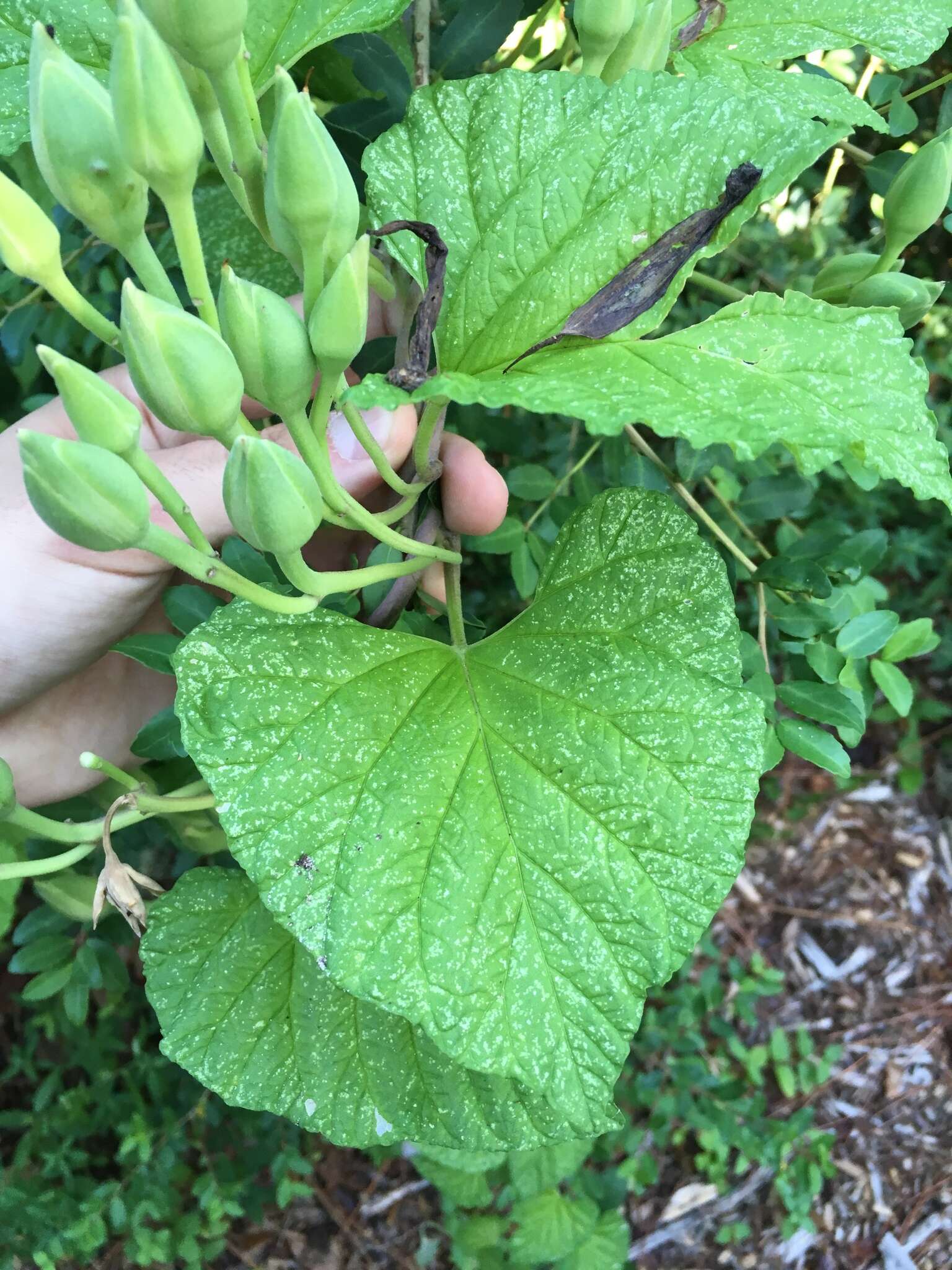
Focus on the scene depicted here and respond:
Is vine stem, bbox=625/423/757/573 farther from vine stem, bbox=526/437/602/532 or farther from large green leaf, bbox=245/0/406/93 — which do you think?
large green leaf, bbox=245/0/406/93

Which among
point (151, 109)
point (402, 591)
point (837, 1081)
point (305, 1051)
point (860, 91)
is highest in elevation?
point (151, 109)

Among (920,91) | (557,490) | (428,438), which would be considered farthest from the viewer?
(557,490)

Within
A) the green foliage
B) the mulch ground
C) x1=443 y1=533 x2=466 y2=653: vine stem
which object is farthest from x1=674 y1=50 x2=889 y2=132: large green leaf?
the mulch ground

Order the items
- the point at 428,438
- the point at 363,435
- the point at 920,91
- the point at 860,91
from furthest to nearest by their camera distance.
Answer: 1. the point at 860,91
2. the point at 920,91
3. the point at 428,438
4. the point at 363,435

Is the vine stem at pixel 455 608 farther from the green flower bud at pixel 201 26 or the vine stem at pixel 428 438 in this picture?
the green flower bud at pixel 201 26

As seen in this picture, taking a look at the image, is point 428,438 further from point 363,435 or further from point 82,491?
point 82,491

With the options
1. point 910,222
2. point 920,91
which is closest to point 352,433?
A: point 910,222
